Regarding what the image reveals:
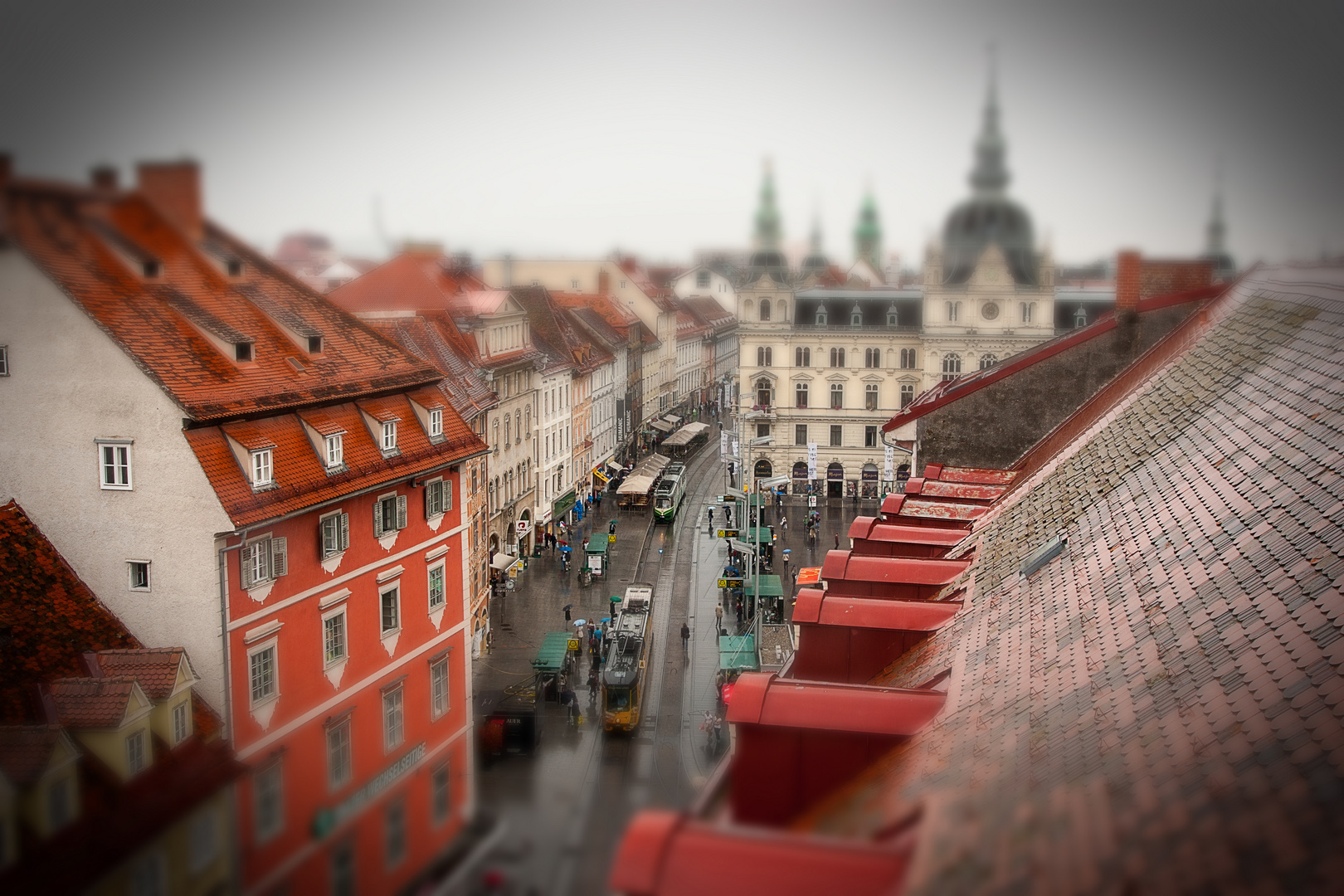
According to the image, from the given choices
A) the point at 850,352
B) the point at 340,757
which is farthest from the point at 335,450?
the point at 850,352

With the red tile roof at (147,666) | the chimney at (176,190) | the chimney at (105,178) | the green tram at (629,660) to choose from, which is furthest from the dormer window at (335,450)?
the chimney at (105,178)

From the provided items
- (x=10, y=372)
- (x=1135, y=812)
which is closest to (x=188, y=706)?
(x=10, y=372)

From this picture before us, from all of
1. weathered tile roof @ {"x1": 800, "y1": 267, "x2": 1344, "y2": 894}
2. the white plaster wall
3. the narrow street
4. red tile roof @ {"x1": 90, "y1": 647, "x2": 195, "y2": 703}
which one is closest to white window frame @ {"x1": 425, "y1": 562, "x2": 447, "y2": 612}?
the narrow street

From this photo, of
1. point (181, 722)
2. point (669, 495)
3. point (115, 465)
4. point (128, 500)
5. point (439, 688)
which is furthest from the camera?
point (669, 495)

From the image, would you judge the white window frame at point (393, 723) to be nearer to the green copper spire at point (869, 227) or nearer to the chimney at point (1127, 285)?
the green copper spire at point (869, 227)

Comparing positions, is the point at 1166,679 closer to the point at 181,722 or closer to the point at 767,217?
the point at 181,722

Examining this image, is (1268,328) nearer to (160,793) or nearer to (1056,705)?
(1056,705)

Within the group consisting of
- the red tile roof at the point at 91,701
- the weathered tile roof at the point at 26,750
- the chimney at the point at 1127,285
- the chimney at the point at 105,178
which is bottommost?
the red tile roof at the point at 91,701
